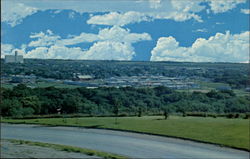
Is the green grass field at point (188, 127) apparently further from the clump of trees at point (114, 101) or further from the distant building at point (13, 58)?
the distant building at point (13, 58)

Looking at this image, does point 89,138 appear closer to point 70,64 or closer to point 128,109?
point 128,109

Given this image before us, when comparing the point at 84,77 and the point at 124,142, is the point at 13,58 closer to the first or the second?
the point at 84,77

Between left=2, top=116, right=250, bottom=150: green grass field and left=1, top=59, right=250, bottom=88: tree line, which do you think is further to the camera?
left=1, top=59, right=250, bottom=88: tree line

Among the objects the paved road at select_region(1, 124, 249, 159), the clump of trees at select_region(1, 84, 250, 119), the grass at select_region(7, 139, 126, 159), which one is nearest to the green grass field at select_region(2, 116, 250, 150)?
the paved road at select_region(1, 124, 249, 159)

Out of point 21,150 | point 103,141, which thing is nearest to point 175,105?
point 103,141

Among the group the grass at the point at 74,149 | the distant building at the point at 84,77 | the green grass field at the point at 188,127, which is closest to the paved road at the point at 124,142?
the grass at the point at 74,149

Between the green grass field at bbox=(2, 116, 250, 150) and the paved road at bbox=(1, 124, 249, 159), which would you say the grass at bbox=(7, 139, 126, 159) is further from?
the green grass field at bbox=(2, 116, 250, 150)
